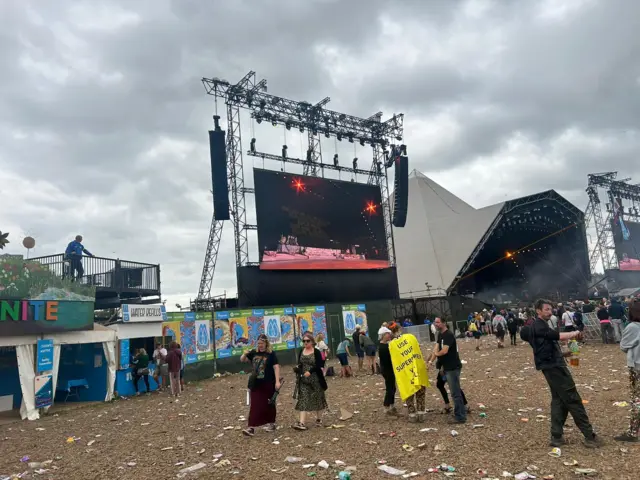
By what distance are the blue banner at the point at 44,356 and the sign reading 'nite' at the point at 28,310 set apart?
59 cm

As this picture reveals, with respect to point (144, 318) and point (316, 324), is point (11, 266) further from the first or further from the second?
point (316, 324)

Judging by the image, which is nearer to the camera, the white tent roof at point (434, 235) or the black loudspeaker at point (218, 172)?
the black loudspeaker at point (218, 172)

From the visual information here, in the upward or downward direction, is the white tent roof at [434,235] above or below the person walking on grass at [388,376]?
above

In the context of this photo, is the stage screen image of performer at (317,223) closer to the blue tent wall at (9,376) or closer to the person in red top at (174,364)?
the person in red top at (174,364)

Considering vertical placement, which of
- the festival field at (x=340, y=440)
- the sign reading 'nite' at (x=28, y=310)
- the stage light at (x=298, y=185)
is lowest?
the festival field at (x=340, y=440)

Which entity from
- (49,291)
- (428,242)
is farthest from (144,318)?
(428,242)

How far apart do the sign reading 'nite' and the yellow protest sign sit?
9196mm

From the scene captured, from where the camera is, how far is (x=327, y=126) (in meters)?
27.6

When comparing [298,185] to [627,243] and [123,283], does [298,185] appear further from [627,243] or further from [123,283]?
[627,243]

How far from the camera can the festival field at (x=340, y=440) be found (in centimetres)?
510

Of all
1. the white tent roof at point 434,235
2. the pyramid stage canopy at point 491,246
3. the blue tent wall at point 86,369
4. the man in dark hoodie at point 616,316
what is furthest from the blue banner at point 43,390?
the pyramid stage canopy at point 491,246

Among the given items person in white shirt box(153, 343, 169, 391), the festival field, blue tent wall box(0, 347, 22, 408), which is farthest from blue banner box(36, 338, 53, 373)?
person in white shirt box(153, 343, 169, 391)

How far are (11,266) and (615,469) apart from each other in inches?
507

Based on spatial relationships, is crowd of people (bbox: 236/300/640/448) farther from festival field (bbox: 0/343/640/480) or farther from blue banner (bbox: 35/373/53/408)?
blue banner (bbox: 35/373/53/408)
